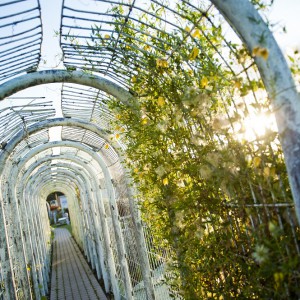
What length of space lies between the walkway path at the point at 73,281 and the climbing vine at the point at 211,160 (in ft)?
25.5

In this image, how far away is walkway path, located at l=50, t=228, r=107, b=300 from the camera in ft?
33.0

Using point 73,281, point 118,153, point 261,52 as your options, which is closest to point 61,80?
point 118,153

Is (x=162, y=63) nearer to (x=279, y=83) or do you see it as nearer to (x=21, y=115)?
(x=279, y=83)

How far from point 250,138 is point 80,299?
948 cm

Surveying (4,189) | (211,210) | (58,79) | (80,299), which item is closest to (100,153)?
(4,189)

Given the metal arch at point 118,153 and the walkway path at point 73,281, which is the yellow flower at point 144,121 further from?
the walkway path at point 73,281

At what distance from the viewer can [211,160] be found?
6.45 ft

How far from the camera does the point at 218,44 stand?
200 cm

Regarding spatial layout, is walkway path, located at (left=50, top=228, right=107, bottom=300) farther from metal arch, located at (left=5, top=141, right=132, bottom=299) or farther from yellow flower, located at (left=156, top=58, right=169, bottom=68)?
yellow flower, located at (left=156, top=58, right=169, bottom=68)

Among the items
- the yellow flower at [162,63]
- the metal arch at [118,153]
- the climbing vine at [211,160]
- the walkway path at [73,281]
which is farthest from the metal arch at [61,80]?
the walkway path at [73,281]

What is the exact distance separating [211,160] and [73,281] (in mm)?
11554

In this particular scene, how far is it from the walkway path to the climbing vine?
25.5ft

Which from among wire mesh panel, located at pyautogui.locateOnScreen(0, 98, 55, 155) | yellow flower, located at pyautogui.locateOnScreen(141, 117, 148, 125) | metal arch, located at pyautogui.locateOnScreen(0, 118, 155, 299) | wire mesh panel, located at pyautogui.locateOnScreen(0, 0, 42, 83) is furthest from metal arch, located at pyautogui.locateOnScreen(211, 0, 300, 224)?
wire mesh panel, located at pyautogui.locateOnScreen(0, 98, 55, 155)

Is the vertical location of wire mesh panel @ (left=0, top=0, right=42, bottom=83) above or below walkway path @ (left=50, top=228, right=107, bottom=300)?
above
